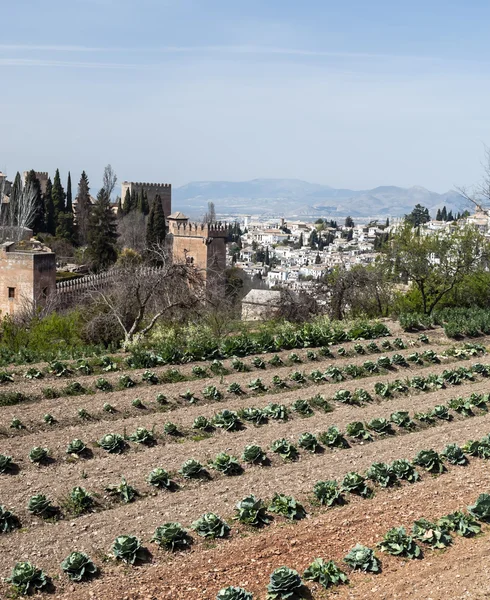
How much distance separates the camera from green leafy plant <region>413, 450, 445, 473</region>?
10960mm

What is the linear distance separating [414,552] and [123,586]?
3192 mm

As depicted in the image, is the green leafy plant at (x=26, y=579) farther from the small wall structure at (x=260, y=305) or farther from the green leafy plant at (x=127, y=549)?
the small wall structure at (x=260, y=305)

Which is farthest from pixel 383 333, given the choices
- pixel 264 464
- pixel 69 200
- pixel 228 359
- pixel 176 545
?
pixel 69 200

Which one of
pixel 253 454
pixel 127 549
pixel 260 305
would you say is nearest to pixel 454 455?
pixel 253 454

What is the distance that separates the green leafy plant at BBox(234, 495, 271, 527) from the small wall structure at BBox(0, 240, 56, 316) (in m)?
22.4

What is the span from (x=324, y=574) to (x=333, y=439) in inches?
168

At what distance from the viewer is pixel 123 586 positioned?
7688 millimetres

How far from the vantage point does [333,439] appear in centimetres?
1191

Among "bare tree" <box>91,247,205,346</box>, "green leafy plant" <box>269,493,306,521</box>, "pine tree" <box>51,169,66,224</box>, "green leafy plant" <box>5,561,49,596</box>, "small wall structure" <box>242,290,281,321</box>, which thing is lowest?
"small wall structure" <box>242,290,281,321</box>

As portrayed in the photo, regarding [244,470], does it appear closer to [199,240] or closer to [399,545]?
[399,545]

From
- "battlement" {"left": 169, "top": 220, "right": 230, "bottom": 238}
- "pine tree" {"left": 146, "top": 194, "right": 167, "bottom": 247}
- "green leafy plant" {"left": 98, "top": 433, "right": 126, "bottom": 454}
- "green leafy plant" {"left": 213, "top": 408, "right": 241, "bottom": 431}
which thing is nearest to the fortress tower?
"battlement" {"left": 169, "top": 220, "right": 230, "bottom": 238}

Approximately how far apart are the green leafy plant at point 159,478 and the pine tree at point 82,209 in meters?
54.3

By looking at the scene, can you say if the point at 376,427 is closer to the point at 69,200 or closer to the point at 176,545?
the point at 176,545

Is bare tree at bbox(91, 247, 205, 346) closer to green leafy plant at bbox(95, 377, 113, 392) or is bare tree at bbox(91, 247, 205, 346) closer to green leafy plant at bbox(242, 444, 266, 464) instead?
green leafy plant at bbox(95, 377, 113, 392)
